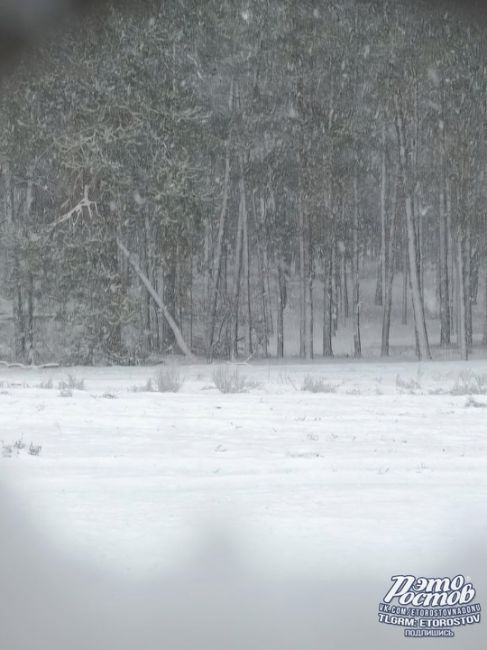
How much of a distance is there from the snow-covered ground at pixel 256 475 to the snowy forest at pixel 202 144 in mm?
8827

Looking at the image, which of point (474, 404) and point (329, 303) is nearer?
point (474, 404)

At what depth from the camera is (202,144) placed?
18922mm

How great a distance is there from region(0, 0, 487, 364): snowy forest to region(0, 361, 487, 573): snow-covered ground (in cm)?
883

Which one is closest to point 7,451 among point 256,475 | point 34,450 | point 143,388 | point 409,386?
point 34,450

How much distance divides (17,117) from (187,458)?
540 inches

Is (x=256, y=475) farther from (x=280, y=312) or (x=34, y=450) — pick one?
(x=280, y=312)

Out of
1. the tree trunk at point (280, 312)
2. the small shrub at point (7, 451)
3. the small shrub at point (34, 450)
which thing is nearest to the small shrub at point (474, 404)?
Answer: the small shrub at point (34, 450)

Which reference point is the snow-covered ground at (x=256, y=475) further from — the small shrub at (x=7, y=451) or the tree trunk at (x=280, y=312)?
the tree trunk at (x=280, y=312)

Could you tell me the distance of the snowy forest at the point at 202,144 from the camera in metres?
17.3

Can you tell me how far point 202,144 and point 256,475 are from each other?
48.5 ft

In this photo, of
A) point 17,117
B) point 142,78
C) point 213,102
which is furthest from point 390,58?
point 17,117

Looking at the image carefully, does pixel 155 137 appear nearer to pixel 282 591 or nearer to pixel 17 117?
pixel 17 117

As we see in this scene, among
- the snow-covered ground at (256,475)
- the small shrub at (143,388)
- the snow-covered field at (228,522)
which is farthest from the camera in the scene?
the small shrub at (143,388)

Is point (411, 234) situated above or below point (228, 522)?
above
